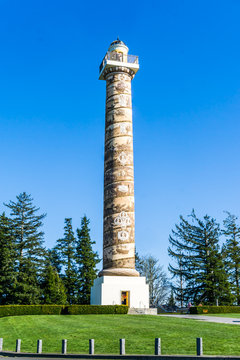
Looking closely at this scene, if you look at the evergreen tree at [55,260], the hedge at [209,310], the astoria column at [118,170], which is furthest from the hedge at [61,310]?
the evergreen tree at [55,260]

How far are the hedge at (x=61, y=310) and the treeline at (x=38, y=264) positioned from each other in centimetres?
1219

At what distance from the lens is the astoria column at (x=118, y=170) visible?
26984mm

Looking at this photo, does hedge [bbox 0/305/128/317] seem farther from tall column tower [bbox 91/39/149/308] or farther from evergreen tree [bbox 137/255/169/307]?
evergreen tree [bbox 137/255/169/307]

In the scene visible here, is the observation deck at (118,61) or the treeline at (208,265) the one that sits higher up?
the observation deck at (118,61)

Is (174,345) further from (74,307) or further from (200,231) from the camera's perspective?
(200,231)

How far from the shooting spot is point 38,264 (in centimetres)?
3903

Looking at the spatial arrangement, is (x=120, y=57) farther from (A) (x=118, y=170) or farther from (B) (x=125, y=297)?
(B) (x=125, y=297)

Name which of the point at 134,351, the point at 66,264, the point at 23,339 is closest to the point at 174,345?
the point at 134,351

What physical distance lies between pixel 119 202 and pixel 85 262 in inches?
734

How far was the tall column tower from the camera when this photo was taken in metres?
26.3

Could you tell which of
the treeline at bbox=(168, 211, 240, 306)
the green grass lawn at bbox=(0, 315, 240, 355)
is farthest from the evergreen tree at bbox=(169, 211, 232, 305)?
the green grass lawn at bbox=(0, 315, 240, 355)

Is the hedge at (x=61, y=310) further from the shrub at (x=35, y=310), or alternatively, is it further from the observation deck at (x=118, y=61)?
the observation deck at (x=118, y=61)

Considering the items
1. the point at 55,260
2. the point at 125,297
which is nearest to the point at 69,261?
the point at 55,260

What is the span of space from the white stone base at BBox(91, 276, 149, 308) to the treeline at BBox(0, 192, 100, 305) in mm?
12292
